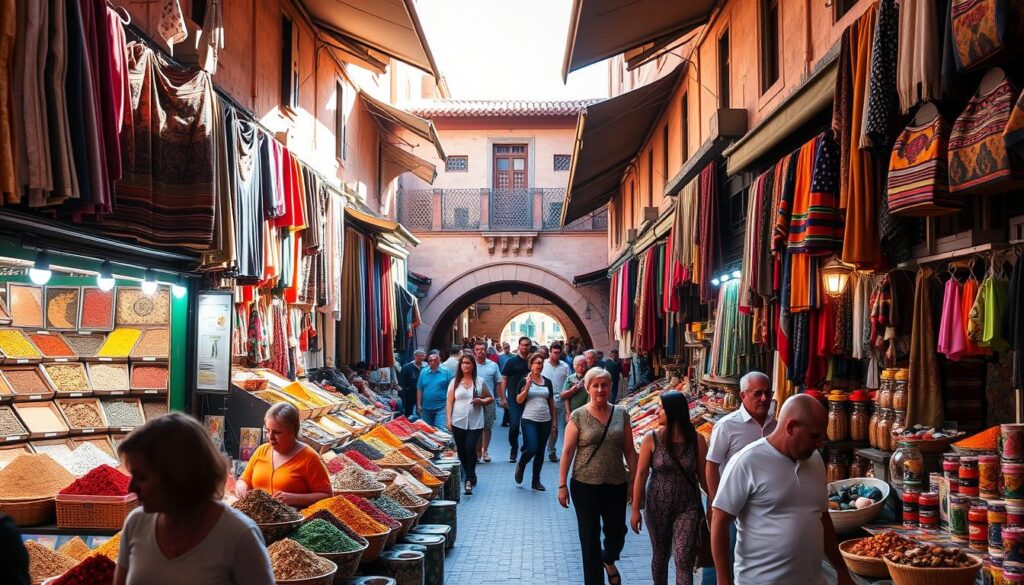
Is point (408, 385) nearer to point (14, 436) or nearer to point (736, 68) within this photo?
point (736, 68)

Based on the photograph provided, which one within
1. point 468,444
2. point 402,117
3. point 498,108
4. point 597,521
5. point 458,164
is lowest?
point 468,444

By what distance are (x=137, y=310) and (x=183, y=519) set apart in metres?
5.41

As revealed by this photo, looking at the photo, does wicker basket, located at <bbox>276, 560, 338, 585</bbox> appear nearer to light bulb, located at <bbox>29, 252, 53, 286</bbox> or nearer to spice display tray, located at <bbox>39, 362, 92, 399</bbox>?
light bulb, located at <bbox>29, 252, 53, 286</bbox>

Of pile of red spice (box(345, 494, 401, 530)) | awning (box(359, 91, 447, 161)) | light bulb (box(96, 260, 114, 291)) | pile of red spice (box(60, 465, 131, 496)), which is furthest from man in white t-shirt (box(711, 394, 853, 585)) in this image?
awning (box(359, 91, 447, 161))

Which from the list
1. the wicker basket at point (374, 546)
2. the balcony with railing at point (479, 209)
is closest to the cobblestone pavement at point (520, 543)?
the wicker basket at point (374, 546)

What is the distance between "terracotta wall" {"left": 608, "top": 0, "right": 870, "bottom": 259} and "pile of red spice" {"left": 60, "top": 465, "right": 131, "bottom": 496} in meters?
5.73

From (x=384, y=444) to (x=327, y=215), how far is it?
11.5 feet

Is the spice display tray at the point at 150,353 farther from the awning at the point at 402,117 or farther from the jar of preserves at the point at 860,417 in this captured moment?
the awning at the point at 402,117

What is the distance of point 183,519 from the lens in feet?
9.14

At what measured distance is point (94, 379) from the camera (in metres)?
7.30

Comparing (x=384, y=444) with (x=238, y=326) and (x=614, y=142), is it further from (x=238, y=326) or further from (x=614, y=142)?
(x=614, y=142)

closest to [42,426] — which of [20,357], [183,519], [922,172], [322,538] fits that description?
[20,357]

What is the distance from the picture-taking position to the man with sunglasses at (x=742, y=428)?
17.8ft

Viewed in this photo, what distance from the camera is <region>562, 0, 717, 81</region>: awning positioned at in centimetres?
931
